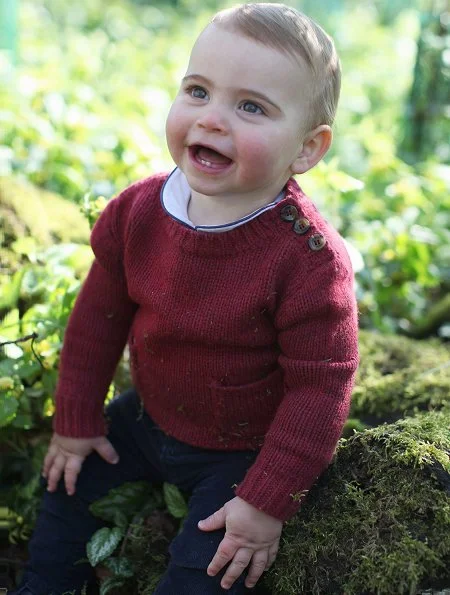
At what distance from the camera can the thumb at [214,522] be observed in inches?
71.9

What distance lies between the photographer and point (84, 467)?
85.2 inches

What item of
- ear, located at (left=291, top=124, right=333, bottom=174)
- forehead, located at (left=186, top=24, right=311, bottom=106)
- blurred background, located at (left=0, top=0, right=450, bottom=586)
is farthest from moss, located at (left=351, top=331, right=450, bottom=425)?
forehead, located at (left=186, top=24, right=311, bottom=106)

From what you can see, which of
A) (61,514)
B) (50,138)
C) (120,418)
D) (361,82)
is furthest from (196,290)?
(361,82)

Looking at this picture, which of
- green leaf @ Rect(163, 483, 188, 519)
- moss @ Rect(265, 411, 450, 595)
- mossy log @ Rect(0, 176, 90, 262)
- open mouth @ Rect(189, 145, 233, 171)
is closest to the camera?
moss @ Rect(265, 411, 450, 595)

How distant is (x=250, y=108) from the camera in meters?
1.72

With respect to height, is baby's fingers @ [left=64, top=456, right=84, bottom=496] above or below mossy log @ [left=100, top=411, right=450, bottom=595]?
below

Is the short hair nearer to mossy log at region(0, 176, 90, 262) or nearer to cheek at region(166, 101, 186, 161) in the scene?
cheek at region(166, 101, 186, 161)

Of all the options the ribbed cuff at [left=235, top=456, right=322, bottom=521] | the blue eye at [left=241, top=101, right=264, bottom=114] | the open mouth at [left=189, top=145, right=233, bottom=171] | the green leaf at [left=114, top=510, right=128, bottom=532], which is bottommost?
the green leaf at [left=114, top=510, right=128, bottom=532]

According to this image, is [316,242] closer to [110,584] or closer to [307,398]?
[307,398]

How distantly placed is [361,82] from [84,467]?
5.08 m

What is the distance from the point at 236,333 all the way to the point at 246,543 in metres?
0.46

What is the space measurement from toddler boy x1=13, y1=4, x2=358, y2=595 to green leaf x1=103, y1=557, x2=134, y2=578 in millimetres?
114

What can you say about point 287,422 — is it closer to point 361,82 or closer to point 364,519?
point 364,519

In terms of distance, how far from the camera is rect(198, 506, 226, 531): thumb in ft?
5.99
